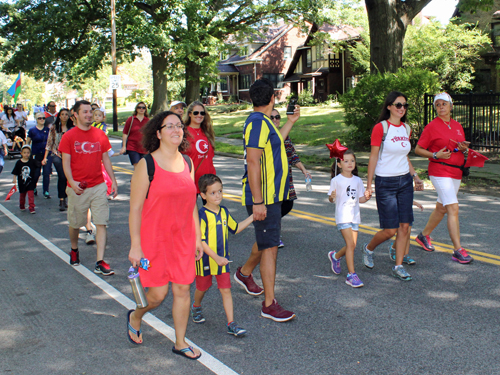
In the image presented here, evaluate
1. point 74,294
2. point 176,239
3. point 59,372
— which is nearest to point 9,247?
point 74,294

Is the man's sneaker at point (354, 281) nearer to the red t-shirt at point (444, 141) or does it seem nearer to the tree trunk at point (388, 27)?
the red t-shirt at point (444, 141)

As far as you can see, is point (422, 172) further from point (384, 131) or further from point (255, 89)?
point (255, 89)

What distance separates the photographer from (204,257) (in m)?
4.34

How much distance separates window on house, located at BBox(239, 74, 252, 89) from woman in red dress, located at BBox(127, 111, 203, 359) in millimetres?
53396

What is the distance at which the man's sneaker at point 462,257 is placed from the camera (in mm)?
6000

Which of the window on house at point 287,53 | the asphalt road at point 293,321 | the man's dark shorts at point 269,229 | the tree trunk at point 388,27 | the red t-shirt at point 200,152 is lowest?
the asphalt road at point 293,321

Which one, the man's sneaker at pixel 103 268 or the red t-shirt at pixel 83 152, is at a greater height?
the red t-shirt at pixel 83 152

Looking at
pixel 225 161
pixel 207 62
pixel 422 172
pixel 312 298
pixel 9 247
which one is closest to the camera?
pixel 312 298

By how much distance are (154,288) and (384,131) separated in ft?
10.5

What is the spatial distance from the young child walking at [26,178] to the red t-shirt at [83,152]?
Result: 4.15m

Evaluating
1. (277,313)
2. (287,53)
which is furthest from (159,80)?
(277,313)

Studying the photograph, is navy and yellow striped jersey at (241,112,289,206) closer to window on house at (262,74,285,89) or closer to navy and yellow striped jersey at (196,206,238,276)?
navy and yellow striped jersey at (196,206,238,276)

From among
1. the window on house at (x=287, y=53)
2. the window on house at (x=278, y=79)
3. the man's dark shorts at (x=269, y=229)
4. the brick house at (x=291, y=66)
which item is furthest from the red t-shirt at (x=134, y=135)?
the window on house at (x=287, y=53)

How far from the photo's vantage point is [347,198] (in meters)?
5.50
